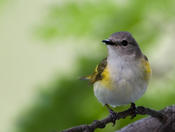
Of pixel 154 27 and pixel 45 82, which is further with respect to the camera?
pixel 154 27

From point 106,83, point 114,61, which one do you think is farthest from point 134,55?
point 106,83

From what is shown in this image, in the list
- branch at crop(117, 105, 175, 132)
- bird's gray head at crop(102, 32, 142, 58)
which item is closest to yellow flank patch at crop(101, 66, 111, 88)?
bird's gray head at crop(102, 32, 142, 58)

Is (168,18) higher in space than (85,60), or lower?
higher

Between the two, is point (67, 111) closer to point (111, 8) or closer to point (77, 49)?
point (77, 49)

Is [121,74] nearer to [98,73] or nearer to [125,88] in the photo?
[125,88]

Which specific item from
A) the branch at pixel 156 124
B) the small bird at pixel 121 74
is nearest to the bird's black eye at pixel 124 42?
the small bird at pixel 121 74

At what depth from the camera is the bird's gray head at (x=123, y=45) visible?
2.24 meters

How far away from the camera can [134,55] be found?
234 centimetres

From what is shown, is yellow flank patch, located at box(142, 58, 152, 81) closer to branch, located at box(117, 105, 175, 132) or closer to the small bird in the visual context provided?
the small bird

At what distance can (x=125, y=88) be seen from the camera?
2127mm

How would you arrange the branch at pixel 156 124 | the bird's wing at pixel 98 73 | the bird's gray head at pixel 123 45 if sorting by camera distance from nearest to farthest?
1. the branch at pixel 156 124
2. the bird's gray head at pixel 123 45
3. the bird's wing at pixel 98 73

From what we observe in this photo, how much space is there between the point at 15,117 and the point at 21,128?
3.2 inches

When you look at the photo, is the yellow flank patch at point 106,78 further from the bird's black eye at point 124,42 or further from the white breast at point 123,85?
the bird's black eye at point 124,42

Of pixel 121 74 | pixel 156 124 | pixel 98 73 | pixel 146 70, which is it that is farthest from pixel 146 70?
pixel 156 124
